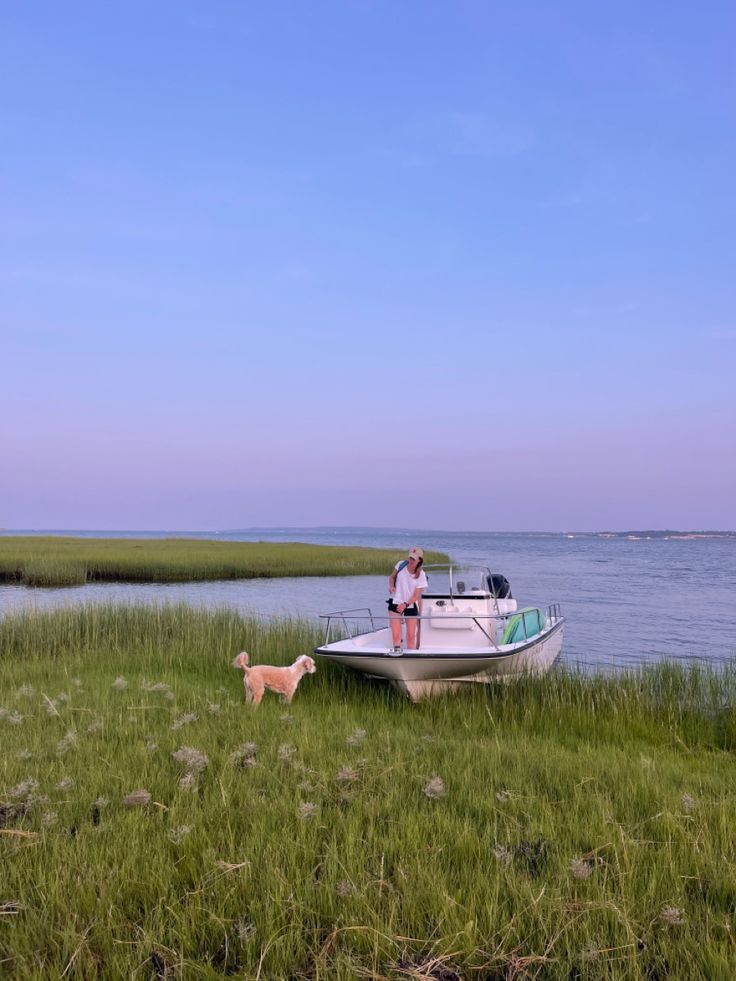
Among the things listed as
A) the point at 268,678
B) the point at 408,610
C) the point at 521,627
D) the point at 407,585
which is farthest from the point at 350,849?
the point at 521,627

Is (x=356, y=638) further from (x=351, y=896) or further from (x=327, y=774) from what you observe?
(x=351, y=896)

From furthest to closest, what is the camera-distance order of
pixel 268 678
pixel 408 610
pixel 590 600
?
pixel 590 600, pixel 408 610, pixel 268 678

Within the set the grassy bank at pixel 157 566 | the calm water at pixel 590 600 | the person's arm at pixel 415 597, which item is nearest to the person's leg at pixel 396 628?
the person's arm at pixel 415 597

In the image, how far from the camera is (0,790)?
488 cm

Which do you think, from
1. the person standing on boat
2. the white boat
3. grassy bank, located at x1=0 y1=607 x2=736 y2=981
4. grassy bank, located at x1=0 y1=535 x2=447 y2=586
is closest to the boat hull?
the white boat

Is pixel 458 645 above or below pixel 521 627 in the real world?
below

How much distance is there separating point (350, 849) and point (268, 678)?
5172 mm

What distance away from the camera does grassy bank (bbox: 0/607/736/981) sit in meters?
2.94

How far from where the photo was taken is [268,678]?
882 cm

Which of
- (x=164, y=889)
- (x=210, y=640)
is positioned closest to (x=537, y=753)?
(x=164, y=889)

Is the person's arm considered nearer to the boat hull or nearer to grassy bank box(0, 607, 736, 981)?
the boat hull

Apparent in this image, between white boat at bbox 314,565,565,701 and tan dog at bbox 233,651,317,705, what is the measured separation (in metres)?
1.07

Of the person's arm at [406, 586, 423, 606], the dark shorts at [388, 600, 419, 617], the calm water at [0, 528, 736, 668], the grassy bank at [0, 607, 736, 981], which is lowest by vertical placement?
the calm water at [0, 528, 736, 668]

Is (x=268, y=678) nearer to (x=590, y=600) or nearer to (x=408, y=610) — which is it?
(x=408, y=610)
